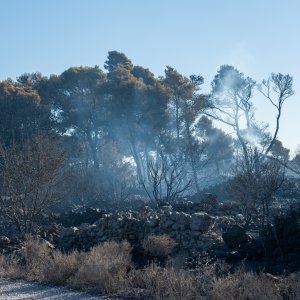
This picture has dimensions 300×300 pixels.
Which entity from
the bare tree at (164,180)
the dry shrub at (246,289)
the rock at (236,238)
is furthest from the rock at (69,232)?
the dry shrub at (246,289)

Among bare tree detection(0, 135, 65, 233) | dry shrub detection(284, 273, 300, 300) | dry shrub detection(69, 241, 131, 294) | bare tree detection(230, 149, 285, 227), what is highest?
bare tree detection(0, 135, 65, 233)

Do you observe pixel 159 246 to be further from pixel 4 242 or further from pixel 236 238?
pixel 4 242

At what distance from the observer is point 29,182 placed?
23750mm

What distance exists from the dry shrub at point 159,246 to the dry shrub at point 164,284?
4.96 m

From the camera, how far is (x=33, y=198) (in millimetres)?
24234

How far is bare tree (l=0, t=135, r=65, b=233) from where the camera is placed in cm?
2373

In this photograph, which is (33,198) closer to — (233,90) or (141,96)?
(233,90)

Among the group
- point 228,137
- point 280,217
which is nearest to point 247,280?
point 280,217

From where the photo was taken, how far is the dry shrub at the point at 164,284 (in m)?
10.4

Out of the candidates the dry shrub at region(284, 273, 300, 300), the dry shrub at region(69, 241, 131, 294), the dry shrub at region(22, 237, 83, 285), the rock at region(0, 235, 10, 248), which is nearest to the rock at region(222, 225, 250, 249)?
the dry shrub at region(69, 241, 131, 294)

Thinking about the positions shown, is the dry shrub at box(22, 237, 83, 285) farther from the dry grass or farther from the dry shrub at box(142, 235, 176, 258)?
the dry shrub at box(142, 235, 176, 258)

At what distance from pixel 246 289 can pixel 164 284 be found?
1.95 m

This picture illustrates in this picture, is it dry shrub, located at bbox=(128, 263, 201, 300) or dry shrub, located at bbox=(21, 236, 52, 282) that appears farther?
dry shrub, located at bbox=(21, 236, 52, 282)

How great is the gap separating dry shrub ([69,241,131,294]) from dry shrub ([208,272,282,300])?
2.79 m
